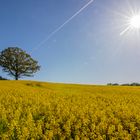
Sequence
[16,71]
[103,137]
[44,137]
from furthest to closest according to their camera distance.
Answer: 1. [16,71]
2. [103,137]
3. [44,137]

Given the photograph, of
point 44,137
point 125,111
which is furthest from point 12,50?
point 44,137

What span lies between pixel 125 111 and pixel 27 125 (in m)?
5.17

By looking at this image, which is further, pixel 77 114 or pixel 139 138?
pixel 77 114

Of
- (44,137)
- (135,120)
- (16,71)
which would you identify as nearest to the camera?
(44,137)

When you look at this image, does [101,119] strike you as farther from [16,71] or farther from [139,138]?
[16,71]

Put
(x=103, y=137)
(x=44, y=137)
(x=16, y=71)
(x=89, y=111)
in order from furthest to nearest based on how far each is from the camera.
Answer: (x=16, y=71)
(x=89, y=111)
(x=103, y=137)
(x=44, y=137)

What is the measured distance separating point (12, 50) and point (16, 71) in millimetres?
4490

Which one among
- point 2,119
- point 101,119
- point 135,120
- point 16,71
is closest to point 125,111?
point 135,120

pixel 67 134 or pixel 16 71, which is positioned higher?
pixel 16 71

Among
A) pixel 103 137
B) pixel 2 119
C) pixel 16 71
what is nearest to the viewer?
pixel 103 137

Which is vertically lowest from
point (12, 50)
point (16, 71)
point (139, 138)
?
point (139, 138)

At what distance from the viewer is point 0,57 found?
63969 mm

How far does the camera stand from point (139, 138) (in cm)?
947

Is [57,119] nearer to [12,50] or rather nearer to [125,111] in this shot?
[125,111]
